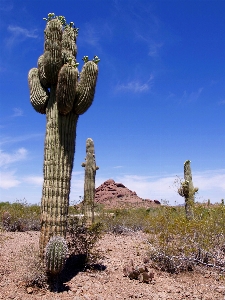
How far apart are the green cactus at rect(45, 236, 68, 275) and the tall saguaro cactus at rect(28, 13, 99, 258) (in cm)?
32

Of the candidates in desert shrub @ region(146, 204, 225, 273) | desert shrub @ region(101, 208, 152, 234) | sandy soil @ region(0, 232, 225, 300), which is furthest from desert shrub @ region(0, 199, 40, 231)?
desert shrub @ region(146, 204, 225, 273)

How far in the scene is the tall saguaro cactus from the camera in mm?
6652

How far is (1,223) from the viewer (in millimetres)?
13555

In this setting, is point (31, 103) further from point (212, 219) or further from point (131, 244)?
point (131, 244)

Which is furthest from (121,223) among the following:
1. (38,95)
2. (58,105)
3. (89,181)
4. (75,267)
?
(58,105)

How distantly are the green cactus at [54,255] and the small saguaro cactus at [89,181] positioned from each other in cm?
486

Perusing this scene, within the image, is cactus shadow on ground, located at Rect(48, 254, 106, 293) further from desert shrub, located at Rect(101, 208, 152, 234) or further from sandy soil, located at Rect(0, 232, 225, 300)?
desert shrub, located at Rect(101, 208, 152, 234)

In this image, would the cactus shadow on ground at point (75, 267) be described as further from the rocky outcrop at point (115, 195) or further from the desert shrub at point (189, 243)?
the rocky outcrop at point (115, 195)

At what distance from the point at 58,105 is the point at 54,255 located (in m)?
3.00

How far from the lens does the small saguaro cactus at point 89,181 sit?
1145 cm

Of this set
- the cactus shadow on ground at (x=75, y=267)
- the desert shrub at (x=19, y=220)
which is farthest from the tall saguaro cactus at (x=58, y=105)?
the desert shrub at (x=19, y=220)

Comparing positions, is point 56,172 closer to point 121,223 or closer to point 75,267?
point 75,267

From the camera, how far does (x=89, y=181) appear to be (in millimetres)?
11906

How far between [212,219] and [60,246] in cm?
386
